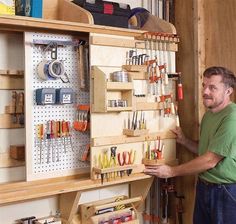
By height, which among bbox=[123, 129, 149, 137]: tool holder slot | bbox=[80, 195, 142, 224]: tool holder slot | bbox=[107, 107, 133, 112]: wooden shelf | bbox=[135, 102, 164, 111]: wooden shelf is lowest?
bbox=[80, 195, 142, 224]: tool holder slot

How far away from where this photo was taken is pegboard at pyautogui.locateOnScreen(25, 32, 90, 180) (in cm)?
198

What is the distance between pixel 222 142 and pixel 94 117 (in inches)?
28.6

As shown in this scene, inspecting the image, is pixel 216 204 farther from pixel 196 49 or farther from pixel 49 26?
pixel 49 26

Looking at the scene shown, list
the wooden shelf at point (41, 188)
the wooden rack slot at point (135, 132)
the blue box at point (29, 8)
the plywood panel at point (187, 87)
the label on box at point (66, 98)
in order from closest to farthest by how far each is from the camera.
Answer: the wooden shelf at point (41, 188)
the blue box at point (29, 8)
the label on box at point (66, 98)
the wooden rack slot at point (135, 132)
the plywood panel at point (187, 87)

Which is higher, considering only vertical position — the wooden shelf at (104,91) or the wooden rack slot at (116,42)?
the wooden rack slot at (116,42)

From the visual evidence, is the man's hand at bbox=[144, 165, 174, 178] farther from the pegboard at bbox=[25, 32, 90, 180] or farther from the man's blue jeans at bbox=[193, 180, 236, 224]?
the pegboard at bbox=[25, 32, 90, 180]

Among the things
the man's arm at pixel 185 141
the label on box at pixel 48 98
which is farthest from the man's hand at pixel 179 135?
the label on box at pixel 48 98

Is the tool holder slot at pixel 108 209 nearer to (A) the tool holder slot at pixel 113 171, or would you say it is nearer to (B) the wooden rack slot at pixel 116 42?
(A) the tool holder slot at pixel 113 171

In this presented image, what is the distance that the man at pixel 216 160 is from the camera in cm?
205

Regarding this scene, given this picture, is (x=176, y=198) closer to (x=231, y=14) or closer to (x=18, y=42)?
(x=231, y=14)

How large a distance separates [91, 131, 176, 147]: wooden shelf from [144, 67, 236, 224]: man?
0.62 ft

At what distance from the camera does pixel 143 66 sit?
2217 millimetres

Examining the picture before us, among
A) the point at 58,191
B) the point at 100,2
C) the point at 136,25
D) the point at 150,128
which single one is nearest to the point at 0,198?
the point at 58,191

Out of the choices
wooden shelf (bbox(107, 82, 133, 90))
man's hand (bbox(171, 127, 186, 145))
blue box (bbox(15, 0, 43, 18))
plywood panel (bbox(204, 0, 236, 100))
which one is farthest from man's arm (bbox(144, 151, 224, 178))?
blue box (bbox(15, 0, 43, 18))
